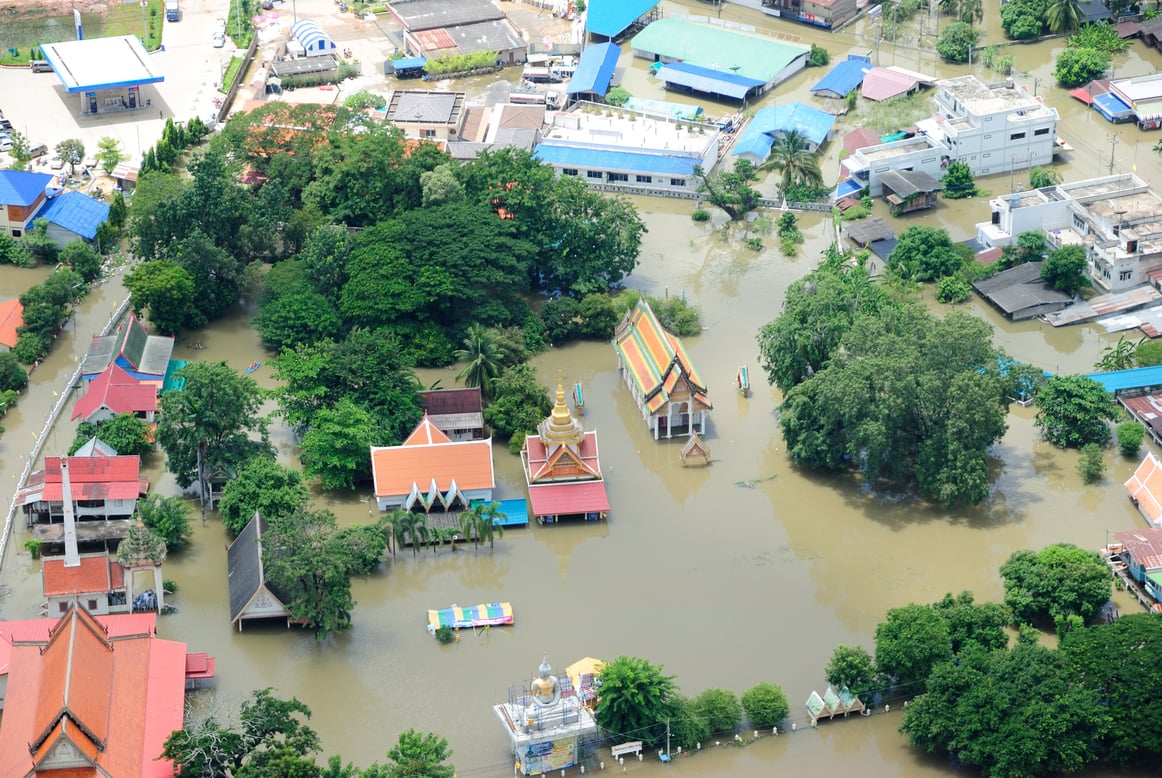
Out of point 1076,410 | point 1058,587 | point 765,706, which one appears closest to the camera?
point 765,706

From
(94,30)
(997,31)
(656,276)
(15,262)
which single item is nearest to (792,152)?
(656,276)

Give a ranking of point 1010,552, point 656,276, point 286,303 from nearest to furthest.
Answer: point 1010,552 → point 286,303 → point 656,276

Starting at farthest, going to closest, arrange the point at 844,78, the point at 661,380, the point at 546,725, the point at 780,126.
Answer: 1. the point at 844,78
2. the point at 780,126
3. the point at 661,380
4. the point at 546,725

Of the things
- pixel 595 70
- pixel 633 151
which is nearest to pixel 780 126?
pixel 633 151

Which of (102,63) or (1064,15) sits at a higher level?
(102,63)

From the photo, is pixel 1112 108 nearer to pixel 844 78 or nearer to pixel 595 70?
pixel 844 78

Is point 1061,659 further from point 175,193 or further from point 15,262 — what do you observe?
point 15,262
